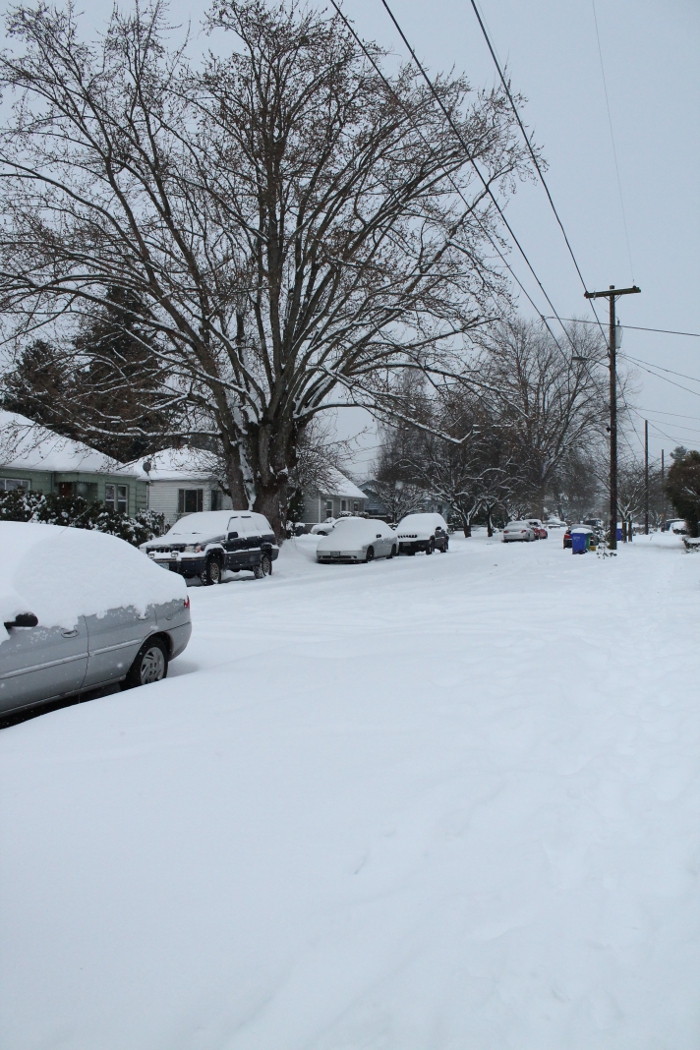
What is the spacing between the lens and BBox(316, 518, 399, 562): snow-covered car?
26.5 m

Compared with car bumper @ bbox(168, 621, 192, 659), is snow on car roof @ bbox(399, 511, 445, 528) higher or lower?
higher

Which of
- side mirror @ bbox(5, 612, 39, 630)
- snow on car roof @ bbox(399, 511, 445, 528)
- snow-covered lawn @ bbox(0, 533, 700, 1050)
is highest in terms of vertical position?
snow on car roof @ bbox(399, 511, 445, 528)

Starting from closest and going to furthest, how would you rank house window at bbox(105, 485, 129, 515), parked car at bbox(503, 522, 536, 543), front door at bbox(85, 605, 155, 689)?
1. front door at bbox(85, 605, 155, 689)
2. house window at bbox(105, 485, 129, 515)
3. parked car at bbox(503, 522, 536, 543)

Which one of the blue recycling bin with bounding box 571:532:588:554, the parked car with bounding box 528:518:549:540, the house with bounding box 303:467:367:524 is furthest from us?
the house with bounding box 303:467:367:524

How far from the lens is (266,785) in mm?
4367

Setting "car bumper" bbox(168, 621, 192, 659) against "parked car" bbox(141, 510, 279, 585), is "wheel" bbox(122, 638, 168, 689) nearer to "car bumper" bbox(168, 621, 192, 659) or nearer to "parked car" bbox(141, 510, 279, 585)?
"car bumper" bbox(168, 621, 192, 659)

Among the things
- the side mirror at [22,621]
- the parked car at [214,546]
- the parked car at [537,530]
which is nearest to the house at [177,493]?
the parked car at [537,530]

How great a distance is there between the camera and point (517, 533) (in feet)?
154

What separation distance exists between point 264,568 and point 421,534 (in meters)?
12.7

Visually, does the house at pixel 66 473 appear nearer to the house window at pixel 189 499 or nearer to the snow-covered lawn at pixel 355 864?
the house window at pixel 189 499

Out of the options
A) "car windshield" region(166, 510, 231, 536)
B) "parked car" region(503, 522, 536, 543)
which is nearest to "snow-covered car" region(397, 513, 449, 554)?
"car windshield" region(166, 510, 231, 536)

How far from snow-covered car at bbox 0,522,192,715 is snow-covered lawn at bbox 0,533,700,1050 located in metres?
0.48

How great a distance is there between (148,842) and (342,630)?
6743mm

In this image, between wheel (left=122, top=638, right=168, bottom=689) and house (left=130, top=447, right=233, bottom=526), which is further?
house (left=130, top=447, right=233, bottom=526)
